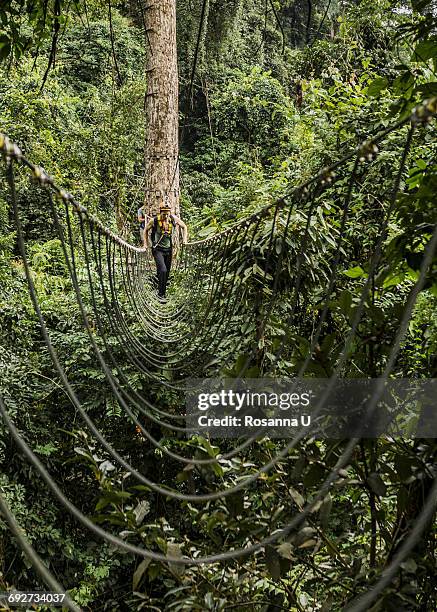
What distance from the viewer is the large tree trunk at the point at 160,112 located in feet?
13.3

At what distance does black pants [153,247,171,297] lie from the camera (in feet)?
12.9

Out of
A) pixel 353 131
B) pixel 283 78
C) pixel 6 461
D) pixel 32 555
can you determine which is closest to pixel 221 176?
pixel 283 78

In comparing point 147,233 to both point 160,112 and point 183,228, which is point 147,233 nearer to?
point 183,228

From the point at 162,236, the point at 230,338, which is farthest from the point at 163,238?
the point at 230,338

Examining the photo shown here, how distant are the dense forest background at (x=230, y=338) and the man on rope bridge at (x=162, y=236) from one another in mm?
288

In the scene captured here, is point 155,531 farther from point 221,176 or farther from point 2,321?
point 221,176

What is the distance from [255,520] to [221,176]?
973cm

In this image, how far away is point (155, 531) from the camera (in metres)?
1.12

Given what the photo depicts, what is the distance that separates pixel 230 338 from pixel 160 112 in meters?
1.73

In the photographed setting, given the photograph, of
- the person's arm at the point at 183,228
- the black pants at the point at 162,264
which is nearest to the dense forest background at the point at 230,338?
the person's arm at the point at 183,228

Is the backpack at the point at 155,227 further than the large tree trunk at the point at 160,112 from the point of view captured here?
No

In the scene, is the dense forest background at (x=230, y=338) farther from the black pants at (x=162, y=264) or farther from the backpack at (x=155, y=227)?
the black pants at (x=162, y=264)

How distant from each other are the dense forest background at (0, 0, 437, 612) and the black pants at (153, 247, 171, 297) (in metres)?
0.41

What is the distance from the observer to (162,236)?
3.90 meters
